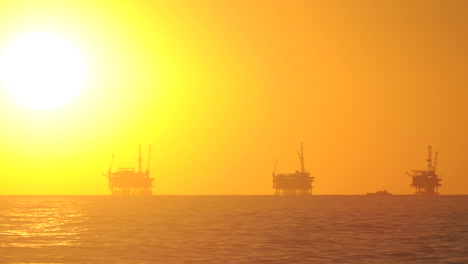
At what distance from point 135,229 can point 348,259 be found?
4427 cm

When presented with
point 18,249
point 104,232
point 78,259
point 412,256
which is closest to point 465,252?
point 412,256

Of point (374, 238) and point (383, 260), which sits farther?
point (374, 238)

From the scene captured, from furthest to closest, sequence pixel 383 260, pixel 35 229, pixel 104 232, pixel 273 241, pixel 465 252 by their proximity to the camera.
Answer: pixel 35 229
pixel 104 232
pixel 273 241
pixel 465 252
pixel 383 260

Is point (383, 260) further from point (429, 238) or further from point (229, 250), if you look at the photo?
point (429, 238)

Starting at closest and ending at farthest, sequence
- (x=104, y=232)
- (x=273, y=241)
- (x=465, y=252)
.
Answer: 1. (x=465, y=252)
2. (x=273, y=241)
3. (x=104, y=232)

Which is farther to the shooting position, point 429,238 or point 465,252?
point 429,238

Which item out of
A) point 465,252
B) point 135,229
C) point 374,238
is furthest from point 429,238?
point 135,229

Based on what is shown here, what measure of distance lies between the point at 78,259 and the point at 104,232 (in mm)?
33181

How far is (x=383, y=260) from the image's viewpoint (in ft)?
196

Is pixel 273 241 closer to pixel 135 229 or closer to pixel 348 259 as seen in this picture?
pixel 348 259

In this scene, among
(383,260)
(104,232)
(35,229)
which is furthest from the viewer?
(35,229)

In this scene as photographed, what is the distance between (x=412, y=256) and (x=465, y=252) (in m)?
6.13

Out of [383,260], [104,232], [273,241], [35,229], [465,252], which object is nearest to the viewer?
[383,260]

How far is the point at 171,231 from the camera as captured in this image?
94875mm
